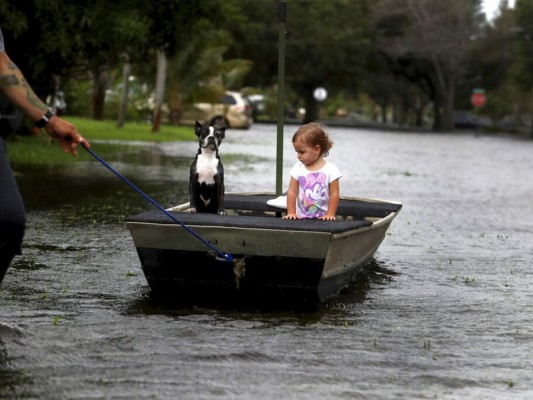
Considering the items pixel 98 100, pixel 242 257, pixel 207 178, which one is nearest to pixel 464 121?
pixel 98 100

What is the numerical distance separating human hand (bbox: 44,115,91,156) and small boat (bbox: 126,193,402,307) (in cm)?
159

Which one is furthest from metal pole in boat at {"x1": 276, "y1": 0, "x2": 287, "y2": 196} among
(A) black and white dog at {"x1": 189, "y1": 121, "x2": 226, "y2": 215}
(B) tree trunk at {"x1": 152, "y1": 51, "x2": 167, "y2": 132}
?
(B) tree trunk at {"x1": 152, "y1": 51, "x2": 167, "y2": 132}

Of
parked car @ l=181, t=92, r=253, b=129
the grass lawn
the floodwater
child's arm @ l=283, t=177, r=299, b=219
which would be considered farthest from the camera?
parked car @ l=181, t=92, r=253, b=129

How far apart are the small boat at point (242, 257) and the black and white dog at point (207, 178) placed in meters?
0.84

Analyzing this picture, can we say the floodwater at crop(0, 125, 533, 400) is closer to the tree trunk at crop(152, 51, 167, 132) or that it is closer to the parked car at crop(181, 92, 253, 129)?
the tree trunk at crop(152, 51, 167, 132)

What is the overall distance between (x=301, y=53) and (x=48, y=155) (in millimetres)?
59792

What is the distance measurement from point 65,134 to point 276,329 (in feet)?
6.29

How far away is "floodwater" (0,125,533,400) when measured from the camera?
20.5 feet

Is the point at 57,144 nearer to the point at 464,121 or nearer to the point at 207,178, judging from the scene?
the point at 207,178

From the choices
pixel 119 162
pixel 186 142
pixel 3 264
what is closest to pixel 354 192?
pixel 119 162

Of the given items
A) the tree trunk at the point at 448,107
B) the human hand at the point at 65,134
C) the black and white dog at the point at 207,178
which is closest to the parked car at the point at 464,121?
the tree trunk at the point at 448,107

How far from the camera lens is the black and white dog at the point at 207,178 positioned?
9.50 m

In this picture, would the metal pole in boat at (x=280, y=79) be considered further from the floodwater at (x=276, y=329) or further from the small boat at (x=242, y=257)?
the small boat at (x=242, y=257)

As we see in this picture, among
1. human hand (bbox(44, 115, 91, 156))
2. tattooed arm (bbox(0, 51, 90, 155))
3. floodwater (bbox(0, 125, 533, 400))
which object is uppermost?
tattooed arm (bbox(0, 51, 90, 155))
